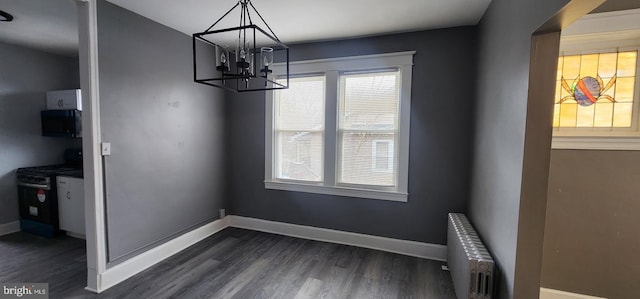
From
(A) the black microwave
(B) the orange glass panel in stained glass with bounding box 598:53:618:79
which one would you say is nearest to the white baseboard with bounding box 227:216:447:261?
(B) the orange glass panel in stained glass with bounding box 598:53:618:79

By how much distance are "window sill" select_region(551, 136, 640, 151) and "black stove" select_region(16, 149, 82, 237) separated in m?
5.21

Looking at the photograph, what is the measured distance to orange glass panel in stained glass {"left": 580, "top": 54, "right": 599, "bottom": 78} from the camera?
216 centimetres

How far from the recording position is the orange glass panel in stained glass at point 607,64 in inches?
83.2

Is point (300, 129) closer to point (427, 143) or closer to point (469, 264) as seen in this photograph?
point (427, 143)

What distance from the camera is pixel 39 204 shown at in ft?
11.6

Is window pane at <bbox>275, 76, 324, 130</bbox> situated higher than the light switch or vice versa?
window pane at <bbox>275, 76, 324, 130</bbox>

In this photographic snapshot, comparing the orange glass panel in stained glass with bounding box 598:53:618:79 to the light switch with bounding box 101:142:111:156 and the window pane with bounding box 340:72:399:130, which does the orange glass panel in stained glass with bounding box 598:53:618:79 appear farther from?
the light switch with bounding box 101:142:111:156

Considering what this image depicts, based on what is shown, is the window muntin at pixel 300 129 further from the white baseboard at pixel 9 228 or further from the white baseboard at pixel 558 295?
the white baseboard at pixel 9 228

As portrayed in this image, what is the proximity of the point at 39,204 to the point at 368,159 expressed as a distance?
14.2 ft

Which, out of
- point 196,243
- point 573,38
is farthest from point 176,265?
point 573,38

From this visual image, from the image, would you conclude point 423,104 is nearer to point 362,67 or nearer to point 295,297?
point 362,67

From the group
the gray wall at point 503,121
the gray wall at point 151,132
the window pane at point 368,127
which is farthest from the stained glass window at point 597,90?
the gray wall at point 151,132

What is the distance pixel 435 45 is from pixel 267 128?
230cm

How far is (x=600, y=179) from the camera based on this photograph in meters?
2.14
